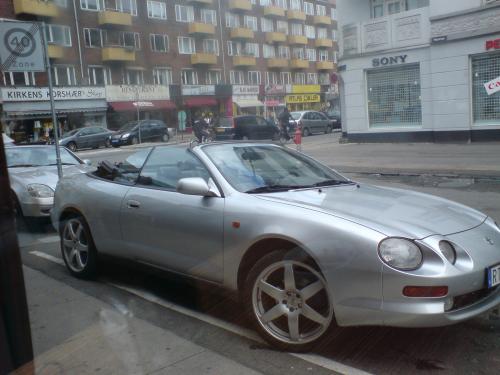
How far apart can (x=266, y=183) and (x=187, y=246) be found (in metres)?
0.69

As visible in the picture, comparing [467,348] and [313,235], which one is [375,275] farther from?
[467,348]

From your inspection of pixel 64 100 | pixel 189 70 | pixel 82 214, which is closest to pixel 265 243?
pixel 189 70

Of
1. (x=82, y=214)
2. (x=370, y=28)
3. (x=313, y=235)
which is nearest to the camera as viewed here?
(x=313, y=235)

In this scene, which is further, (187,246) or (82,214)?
(82,214)

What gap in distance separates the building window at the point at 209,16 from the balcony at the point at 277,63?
0.97m

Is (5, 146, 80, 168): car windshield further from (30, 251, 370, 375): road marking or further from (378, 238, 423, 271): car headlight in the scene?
(378, 238, 423, 271): car headlight

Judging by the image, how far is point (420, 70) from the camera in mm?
16219

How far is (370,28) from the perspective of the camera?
17406 millimetres

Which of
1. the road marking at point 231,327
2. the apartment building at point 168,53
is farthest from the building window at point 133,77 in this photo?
the road marking at point 231,327

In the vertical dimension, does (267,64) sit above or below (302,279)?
above

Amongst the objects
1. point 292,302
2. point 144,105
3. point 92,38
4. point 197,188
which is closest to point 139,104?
point 144,105

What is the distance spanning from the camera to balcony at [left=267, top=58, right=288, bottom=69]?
4877mm

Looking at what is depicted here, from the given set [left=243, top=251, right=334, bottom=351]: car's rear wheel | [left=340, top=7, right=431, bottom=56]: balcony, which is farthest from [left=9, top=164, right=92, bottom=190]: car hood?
[left=340, top=7, right=431, bottom=56]: balcony

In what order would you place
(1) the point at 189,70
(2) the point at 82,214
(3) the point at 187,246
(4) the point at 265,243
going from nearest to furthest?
1. (4) the point at 265,243
2. (3) the point at 187,246
3. (1) the point at 189,70
4. (2) the point at 82,214
